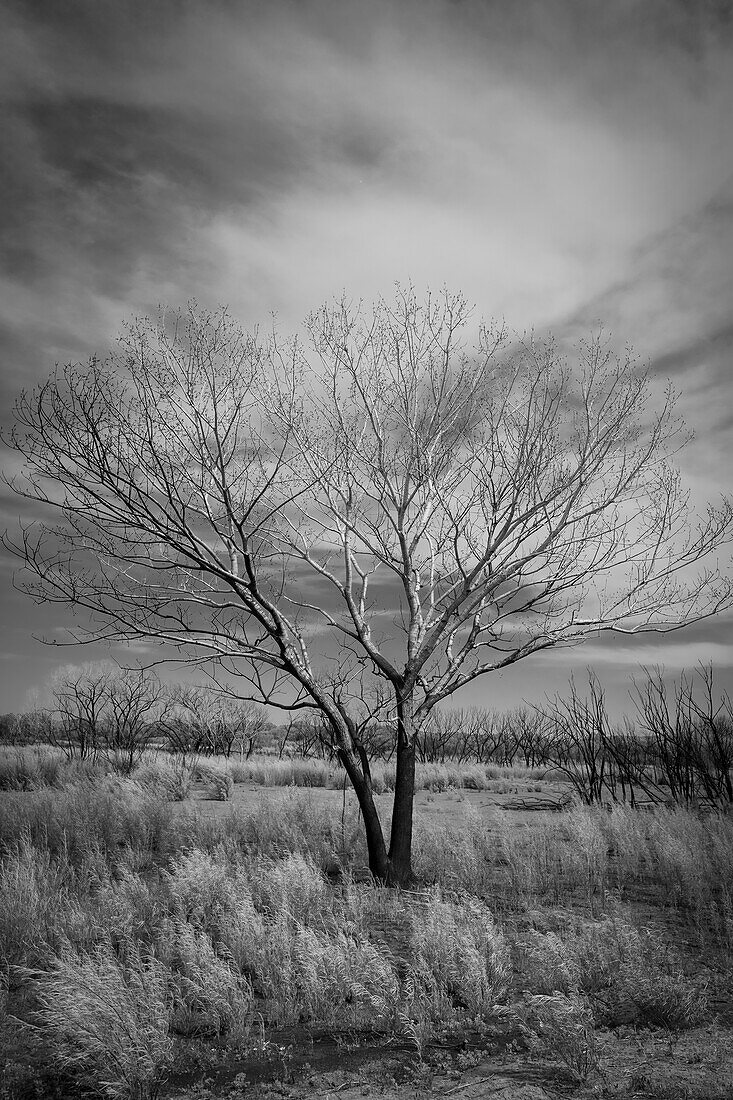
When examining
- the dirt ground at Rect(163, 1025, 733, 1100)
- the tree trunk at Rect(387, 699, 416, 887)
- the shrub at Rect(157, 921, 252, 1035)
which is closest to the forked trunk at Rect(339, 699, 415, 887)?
the tree trunk at Rect(387, 699, 416, 887)

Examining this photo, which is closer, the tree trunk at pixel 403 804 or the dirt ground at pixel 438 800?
the tree trunk at pixel 403 804

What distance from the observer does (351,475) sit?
9.98 meters

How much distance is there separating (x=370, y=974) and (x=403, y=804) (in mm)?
3589

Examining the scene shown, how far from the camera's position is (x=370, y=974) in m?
5.32

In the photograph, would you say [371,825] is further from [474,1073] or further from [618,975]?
[474,1073]

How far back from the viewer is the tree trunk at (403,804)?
8680mm

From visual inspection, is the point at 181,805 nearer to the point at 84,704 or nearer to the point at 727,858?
the point at 727,858

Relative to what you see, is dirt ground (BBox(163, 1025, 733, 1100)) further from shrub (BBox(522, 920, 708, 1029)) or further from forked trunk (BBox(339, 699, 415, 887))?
forked trunk (BBox(339, 699, 415, 887))

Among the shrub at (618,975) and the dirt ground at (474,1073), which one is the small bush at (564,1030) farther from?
the shrub at (618,975)

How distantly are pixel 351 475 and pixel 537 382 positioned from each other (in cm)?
285

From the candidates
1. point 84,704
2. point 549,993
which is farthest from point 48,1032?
point 84,704

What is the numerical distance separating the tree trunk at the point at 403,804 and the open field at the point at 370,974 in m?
0.30

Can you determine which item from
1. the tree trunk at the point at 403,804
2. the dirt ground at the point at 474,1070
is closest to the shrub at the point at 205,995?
the dirt ground at the point at 474,1070

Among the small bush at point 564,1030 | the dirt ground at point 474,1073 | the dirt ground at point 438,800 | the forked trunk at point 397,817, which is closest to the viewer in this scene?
the dirt ground at point 474,1073
